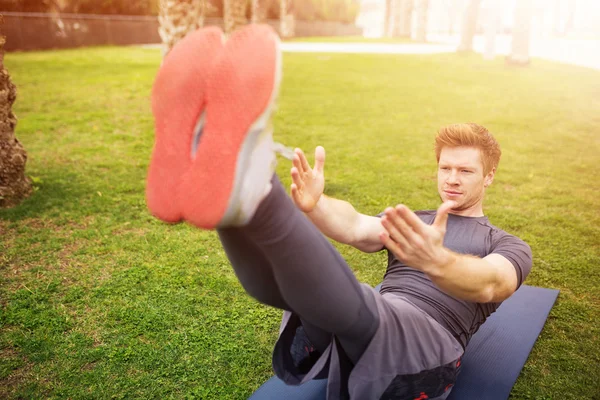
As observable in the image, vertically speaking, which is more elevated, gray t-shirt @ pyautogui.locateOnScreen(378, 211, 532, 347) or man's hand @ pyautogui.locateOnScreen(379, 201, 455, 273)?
man's hand @ pyautogui.locateOnScreen(379, 201, 455, 273)

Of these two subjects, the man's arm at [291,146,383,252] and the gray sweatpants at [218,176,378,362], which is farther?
the man's arm at [291,146,383,252]

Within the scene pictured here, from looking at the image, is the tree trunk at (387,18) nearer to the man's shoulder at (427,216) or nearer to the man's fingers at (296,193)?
the man's shoulder at (427,216)

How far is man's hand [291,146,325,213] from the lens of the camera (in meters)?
2.13

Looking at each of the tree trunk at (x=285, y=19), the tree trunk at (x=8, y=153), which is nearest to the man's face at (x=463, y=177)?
the tree trunk at (x=8, y=153)

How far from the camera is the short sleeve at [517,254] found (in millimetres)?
1984

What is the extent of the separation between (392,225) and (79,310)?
2380 millimetres

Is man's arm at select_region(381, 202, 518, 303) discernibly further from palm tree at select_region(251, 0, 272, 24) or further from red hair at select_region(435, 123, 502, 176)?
palm tree at select_region(251, 0, 272, 24)

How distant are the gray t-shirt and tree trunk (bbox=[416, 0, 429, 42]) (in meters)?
25.0

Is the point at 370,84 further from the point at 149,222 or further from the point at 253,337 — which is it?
the point at 253,337

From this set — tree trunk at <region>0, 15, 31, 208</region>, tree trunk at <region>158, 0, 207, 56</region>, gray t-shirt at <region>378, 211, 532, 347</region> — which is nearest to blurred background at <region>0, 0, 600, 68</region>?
tree trunk at <region>158, 0, 207, 56</region>

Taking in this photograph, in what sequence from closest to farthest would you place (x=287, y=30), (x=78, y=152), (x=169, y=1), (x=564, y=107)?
(x=78, y=152) → (x=169, y=1) → (x=564, y=107) → (x=287, y=30)

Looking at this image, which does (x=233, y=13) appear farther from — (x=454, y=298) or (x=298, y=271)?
(x=298, y=271)

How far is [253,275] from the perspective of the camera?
1.69 meters

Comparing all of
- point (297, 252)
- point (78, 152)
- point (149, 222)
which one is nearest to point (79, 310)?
point (149, 222)
